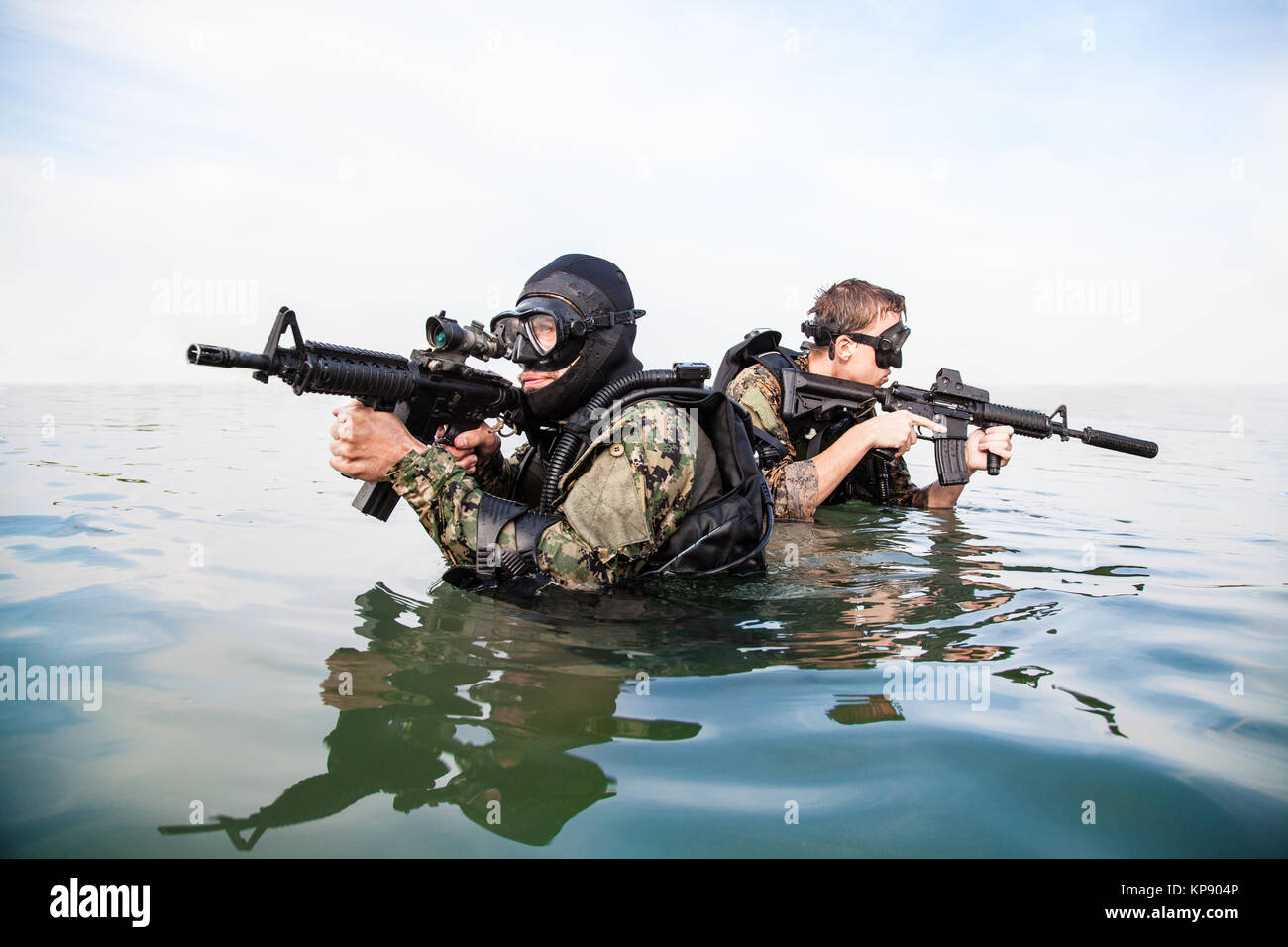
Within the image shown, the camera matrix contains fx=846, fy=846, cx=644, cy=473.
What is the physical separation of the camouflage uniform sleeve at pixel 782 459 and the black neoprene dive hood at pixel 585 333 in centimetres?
203

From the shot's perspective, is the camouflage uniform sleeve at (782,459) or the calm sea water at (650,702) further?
the camouflage uniform sleeve at (782,459)

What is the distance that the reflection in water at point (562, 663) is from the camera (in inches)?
89.0

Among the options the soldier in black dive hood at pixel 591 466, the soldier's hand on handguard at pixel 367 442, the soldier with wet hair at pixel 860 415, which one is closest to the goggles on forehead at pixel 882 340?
the soldier with wet hair at pixel 860 415

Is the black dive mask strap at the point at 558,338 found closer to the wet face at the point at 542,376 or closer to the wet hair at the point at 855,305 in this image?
the wet face at the point at 542,376

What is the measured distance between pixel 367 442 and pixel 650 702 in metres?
1.64

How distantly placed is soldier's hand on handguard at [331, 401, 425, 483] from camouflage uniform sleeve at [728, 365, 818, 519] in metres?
2.97

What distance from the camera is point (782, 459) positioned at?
20.8 ft

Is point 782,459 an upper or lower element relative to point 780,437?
lower

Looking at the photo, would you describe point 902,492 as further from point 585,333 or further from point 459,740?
point 459,740

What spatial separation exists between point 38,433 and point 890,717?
1237 centimetres

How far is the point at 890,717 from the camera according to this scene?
9.11ft

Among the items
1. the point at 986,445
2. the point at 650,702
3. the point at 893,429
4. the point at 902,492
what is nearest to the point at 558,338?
the point at 650,702
